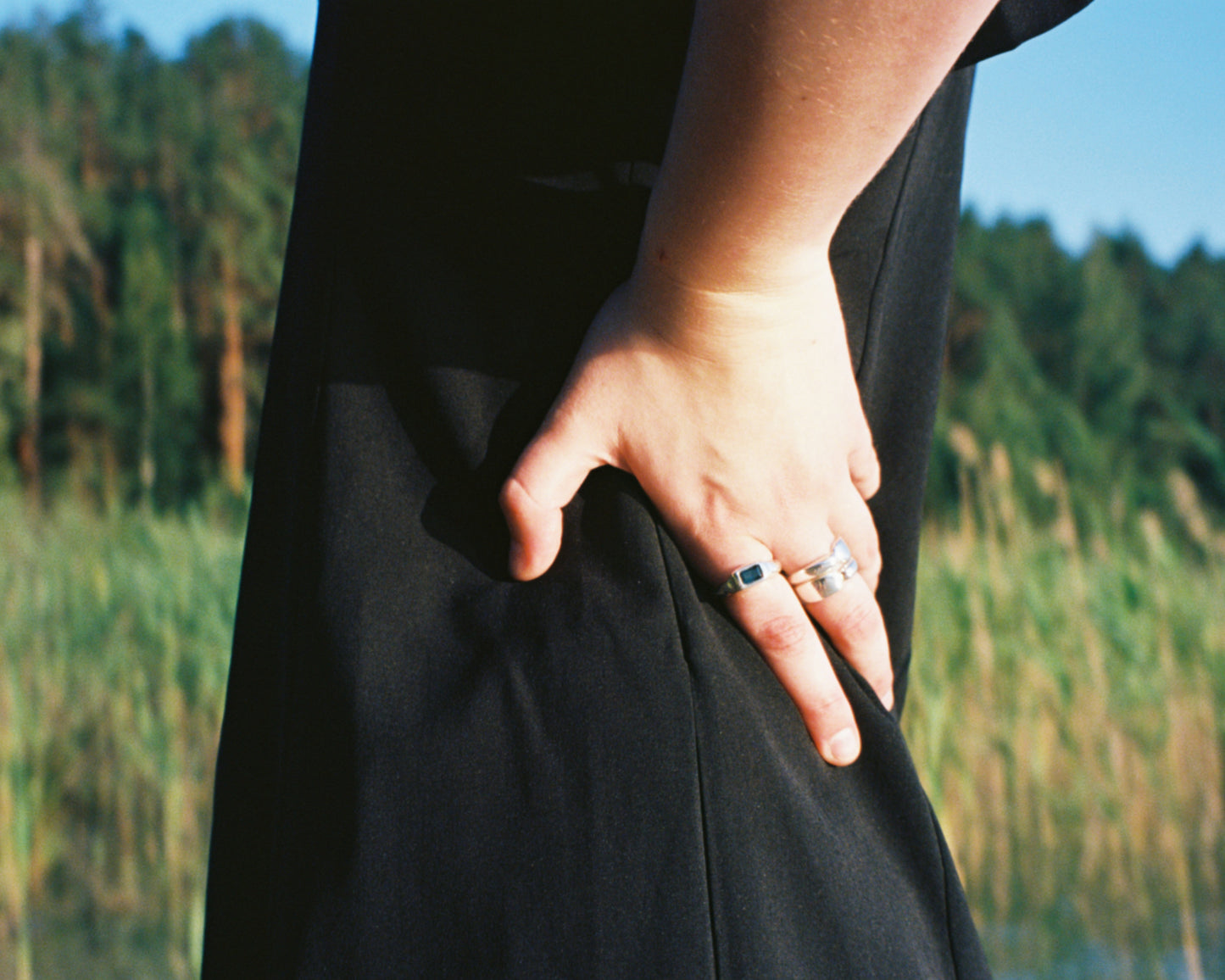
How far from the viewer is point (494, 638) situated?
513 millimetres

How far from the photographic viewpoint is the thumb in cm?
52

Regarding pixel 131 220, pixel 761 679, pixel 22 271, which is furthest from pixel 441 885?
pixel 131 220

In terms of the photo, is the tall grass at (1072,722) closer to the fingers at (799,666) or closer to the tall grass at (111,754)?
the tall grass at (111,754)

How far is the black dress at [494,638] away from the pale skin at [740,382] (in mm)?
21

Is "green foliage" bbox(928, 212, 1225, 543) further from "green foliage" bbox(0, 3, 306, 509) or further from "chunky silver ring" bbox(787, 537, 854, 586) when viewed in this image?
"chunky silver ring" bbox(787, 537, 854, 586)

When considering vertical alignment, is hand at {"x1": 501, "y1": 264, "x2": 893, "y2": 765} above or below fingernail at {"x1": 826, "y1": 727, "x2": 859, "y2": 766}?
above

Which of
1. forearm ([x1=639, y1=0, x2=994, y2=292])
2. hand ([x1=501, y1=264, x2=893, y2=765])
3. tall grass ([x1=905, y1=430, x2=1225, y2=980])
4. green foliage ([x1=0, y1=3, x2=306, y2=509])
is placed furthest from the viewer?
green foliage ([x1=0, y1=3, x2=306, y2=509])

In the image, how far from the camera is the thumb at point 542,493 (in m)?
0.52

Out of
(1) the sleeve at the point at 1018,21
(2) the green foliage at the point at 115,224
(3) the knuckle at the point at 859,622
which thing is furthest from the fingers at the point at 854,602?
(2) the green foliage at the point at 115,224

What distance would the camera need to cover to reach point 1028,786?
2705 mm

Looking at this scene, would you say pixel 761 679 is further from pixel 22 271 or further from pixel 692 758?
pixel 22 271

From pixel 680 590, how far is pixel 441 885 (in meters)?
0.17

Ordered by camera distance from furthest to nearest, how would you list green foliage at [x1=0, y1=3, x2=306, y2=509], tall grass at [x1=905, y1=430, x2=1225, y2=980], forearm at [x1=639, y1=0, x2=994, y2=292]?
green foliage at [x1=0, y1=3, x2=306, y2=509]
tall grass at [x1=905, y1=430, x2=1225, y2=980]
forearm at [x1=639, y1=0, x2=994, y2=292]

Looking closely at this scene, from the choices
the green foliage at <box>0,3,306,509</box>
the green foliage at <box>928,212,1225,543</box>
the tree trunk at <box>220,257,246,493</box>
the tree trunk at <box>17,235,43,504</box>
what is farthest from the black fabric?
the green foliage at <box>928,212,1225,543</box>
